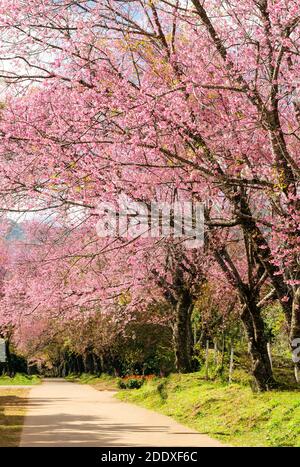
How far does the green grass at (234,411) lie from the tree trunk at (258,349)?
46 centimetres

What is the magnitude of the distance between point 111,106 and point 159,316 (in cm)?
2154

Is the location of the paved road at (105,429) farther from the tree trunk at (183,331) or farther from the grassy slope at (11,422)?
the tree trunk at (183,331)

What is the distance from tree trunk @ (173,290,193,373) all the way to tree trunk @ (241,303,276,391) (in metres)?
6.93

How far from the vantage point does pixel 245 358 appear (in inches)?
887

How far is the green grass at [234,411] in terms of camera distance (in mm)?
11078

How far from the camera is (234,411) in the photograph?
548 inches

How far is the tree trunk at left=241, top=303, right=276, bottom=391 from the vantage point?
15.4 meters

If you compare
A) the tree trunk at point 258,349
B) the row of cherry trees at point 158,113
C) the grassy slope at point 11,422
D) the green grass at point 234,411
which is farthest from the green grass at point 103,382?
the row of cherry trees at point 158,113

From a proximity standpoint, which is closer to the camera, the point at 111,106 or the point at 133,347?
the point at 111,106

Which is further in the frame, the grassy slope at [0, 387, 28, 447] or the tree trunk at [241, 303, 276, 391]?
the tree trunk at [241, 303, 276, 391]

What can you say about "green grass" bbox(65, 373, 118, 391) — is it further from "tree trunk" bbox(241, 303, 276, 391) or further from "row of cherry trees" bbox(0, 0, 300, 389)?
"row of cherry trees" bbox(0, 0, 300, 389)

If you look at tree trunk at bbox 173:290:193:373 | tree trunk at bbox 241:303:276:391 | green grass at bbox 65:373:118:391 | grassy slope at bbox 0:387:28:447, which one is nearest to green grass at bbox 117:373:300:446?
tree trunk at bbox 241:303:276:391
